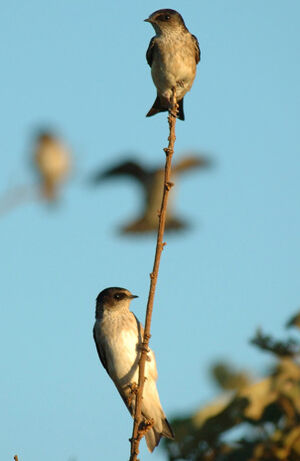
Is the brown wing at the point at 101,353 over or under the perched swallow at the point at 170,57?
under

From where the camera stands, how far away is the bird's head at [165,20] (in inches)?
388

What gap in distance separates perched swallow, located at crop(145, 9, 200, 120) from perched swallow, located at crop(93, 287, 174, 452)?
108 inches

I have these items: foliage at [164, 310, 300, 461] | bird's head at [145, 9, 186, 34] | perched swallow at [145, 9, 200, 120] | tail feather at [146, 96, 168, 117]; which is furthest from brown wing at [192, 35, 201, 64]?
foliage at [164, 310, 300, 461]

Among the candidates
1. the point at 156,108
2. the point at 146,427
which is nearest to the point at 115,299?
the point at 146,427

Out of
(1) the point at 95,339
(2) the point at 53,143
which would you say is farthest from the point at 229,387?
(1) the point at 95,339

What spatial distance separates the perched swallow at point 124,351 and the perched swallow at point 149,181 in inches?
261

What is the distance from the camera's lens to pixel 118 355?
26.7 ft

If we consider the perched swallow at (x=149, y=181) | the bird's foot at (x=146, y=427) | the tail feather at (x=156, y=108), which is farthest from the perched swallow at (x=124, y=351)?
the perched swallow at (x=149, y=181)

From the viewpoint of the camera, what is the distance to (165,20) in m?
9.84

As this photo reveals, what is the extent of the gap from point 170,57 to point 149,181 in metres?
8.43

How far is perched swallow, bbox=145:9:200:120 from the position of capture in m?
9.47

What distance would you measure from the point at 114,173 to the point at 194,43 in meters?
7.70

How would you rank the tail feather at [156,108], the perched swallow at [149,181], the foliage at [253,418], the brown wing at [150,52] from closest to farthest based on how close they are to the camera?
the foliage at [253,418]
the tail feather at [156,108]
the brown wing at [150,52]
the perched swallow at [149,181]

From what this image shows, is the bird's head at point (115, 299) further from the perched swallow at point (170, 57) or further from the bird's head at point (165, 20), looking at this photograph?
the bird's head at point (165, 20)
